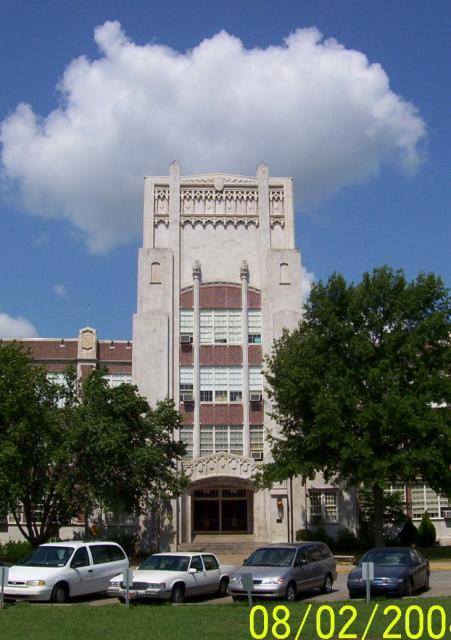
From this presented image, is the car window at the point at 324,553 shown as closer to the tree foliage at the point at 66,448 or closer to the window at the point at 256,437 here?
the tree foliage at the point at 66,448

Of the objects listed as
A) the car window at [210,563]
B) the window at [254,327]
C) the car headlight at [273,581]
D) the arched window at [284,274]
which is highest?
the arched window at [284,274]

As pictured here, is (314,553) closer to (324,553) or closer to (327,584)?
(324,553)

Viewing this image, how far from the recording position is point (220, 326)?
46.4 meters

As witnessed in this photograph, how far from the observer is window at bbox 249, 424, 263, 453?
44.7 metres

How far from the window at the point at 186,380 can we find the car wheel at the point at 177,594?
82.5 ft

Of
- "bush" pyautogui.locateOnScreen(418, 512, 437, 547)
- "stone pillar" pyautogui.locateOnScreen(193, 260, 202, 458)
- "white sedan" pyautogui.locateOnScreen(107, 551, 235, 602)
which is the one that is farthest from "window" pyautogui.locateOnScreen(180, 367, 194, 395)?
"white sedan" pyautogui.locateOnScreen(107, 551, 235, 602)

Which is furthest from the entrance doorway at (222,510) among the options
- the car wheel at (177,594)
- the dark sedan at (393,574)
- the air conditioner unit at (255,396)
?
the car wheel at (177,594)

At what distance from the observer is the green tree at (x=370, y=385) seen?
107ft

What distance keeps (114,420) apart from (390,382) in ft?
38.8

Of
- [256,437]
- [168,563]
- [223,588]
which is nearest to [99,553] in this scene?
[168,563]

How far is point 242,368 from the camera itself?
150 ft

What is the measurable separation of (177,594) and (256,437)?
24890 millimetres

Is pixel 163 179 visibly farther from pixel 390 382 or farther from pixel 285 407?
pixel 390 382

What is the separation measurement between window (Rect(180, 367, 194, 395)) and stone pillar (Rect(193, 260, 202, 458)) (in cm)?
26
